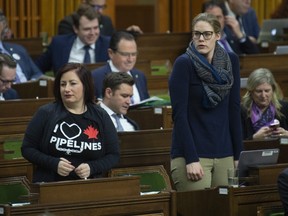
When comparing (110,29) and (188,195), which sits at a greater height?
(110,29)

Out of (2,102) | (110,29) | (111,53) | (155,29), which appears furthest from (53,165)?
(155,29)

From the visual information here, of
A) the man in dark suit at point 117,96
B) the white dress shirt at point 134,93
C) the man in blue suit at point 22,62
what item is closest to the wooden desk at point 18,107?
the man in dark suit at point 117,96

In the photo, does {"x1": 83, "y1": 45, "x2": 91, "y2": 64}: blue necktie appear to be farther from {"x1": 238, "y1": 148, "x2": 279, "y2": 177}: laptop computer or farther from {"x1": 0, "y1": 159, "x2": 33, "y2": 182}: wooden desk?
{"x1": 238, "y1": 148, "x2": 279, "y2": 177}: laptop computer

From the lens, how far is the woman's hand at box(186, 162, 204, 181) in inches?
223

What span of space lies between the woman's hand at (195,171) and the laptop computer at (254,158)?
0.23 m

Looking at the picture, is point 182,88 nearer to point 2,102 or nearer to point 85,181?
point 85,181

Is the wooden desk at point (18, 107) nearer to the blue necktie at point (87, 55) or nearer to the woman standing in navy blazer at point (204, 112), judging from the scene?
the woman standing in navy blazer at point (204, 112)

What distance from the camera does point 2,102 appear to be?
723 cm

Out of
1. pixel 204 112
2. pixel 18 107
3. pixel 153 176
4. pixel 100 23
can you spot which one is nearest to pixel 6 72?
pixel 18 107

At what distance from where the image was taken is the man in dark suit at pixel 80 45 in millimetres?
9078

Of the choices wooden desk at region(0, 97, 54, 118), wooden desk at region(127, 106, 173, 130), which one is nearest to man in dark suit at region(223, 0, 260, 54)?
wooden desk at region(127, 106, 173, 130)

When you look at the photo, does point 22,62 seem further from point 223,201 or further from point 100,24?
point 223,201

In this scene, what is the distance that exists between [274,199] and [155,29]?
7285 mm

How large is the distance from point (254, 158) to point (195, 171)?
0.39 meters
